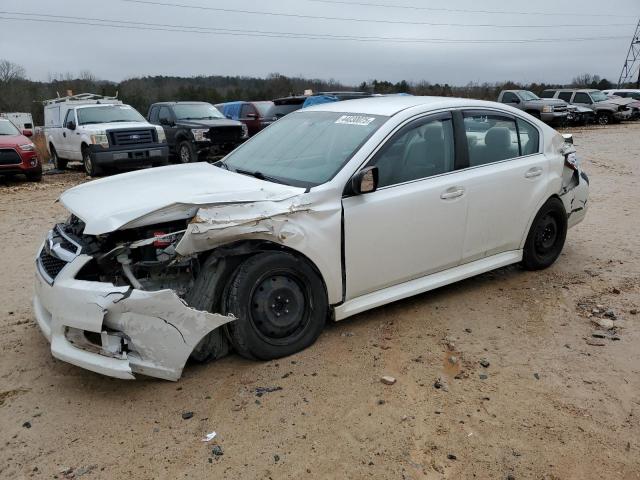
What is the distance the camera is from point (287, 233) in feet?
11.6

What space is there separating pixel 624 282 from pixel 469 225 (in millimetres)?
1870

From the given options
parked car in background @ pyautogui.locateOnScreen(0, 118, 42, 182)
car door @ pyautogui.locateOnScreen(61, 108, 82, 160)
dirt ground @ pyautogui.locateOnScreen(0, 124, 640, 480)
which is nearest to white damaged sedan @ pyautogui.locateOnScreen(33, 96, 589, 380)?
dirt ground @ pyautogui.locateOnScreen(0, 124, 640, 480)

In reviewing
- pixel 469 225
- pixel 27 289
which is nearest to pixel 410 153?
pixel 469 225

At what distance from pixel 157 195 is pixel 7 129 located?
1204 centimetres

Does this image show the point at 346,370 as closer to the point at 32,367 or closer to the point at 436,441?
the point at 436,441

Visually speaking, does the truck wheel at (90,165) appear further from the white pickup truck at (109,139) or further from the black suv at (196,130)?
the black suv at (196,130)

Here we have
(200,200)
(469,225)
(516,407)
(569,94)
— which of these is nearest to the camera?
(516,407)

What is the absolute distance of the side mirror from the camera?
369 cm

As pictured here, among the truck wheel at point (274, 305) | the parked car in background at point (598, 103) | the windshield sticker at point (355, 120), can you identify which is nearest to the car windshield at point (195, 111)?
the windshield sticker at point (355, 120)

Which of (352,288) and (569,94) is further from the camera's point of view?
(569,94)

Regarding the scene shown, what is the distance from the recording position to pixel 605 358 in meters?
3.69

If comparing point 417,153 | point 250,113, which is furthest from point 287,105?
point 417,153

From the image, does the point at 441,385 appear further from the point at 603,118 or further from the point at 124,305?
the point at 603,118

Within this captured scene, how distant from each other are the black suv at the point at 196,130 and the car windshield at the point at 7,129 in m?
3.70
